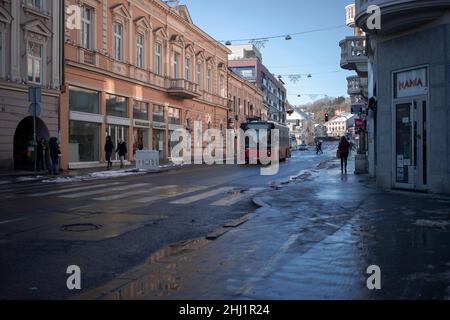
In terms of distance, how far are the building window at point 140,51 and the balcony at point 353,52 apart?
1839cm

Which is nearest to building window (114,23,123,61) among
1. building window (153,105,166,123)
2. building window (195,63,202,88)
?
building window (153,105,166,123)

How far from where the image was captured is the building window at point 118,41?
34.0 m

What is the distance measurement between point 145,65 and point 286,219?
3056 centimetres

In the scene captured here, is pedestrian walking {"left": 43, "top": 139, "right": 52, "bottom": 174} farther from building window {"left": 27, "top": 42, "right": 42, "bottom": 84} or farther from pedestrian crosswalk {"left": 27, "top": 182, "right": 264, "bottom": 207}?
pedestrian crosswalk {"left": 27, "top": 182, "right": 264, "bottom": 207}

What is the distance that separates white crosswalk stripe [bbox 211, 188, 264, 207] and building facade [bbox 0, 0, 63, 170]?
11090mm

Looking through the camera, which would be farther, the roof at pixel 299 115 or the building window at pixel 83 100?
the roof at pixel 299 115

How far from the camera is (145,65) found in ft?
126

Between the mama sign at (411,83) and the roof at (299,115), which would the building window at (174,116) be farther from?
the roof at (299,115)

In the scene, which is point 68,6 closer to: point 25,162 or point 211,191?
point 25,162

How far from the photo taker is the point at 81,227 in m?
9.12

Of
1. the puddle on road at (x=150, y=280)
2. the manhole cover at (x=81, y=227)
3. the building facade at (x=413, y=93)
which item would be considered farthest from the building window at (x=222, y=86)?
the puddle on road at (x=150, y=280)

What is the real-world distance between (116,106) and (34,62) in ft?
29.3

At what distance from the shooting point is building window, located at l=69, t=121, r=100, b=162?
94.9 feet

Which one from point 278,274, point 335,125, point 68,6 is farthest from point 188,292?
point 335,125
